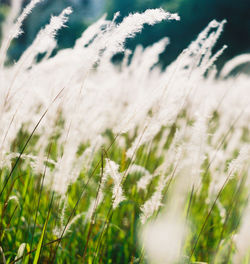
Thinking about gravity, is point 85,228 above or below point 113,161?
below

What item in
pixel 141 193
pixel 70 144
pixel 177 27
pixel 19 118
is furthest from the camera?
pixel 177 27

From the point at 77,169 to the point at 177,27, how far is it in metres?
19.0

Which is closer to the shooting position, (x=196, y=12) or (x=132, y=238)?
(x=132, y=238)

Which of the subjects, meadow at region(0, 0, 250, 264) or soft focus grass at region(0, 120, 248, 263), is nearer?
meadow at region(0, 0, 250, 264)

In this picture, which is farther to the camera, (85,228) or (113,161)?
(85,228)

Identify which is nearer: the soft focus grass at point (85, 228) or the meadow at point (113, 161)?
the meadow at point (113, 161)

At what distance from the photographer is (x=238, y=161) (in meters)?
0.88

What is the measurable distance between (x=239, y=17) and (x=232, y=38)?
1.28 meters

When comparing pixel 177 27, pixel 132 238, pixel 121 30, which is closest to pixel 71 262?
pixel 132 238

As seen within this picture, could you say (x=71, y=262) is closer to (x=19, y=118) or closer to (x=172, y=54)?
(x=19, y=118)

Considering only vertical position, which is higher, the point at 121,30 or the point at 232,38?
the point at 232,38

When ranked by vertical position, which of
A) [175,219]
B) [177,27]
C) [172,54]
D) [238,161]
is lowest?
[175,219]

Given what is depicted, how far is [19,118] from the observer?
4.13 ft

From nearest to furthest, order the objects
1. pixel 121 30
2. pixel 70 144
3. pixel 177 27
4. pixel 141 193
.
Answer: pixel 121 30 → pixel 70 144 → pixel 141 193 → pixel 177 27
